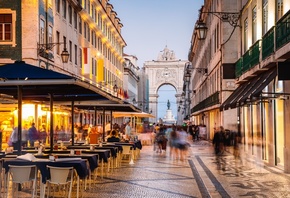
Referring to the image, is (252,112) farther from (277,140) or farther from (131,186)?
(131,186)

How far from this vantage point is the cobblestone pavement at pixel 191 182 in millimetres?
13273

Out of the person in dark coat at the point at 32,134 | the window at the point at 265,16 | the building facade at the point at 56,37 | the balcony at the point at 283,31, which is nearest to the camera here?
Answer: the balcony at the point at 283,31

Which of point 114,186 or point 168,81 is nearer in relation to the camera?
point 114,186

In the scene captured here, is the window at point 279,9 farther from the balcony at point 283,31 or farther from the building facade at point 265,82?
the balcony at point 283,31

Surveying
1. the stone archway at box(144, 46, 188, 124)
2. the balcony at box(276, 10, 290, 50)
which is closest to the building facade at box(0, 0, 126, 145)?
the balcony at box(276, 10, 290, 50)

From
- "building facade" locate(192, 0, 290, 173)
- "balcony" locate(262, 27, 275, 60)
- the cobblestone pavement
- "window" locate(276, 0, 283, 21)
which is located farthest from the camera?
"window" locate(276, 0, 283, 21)

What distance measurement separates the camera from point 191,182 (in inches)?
628

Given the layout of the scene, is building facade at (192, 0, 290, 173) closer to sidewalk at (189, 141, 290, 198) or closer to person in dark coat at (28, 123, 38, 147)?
sidewalk at (189, 141, 290, 198)

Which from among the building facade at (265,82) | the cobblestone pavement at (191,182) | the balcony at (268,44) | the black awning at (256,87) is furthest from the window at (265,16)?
the cobblestone pavement at (191,182)

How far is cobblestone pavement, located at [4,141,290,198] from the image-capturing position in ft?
43.5

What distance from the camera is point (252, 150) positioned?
27594 mm

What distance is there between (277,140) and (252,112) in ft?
21.8

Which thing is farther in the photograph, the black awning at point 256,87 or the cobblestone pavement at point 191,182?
the black awning at point 256,87

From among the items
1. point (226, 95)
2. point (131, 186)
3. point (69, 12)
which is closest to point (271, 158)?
point (131, 186)
